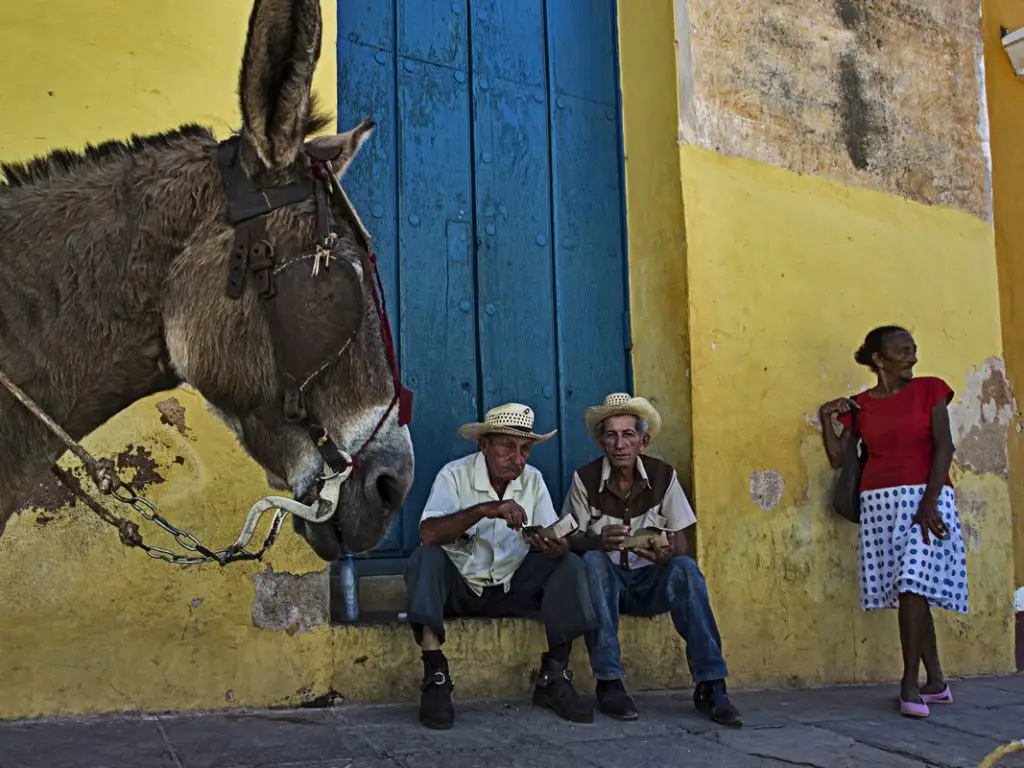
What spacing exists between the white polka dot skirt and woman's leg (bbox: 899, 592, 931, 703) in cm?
5

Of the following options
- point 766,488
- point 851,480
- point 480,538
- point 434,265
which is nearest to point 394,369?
point 480,538

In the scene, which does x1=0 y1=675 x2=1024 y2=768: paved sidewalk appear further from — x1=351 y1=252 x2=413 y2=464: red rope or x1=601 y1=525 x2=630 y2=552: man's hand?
x1=351 y1=252 x2=413 y2=464: red rope

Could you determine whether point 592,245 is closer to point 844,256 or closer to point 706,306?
point 706,306

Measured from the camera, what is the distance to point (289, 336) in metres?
1.87

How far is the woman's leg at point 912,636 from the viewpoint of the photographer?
14.2ft

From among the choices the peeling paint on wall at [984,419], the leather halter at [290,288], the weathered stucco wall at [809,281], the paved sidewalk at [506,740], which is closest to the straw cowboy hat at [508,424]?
the weathered stucco wall at [809,281]

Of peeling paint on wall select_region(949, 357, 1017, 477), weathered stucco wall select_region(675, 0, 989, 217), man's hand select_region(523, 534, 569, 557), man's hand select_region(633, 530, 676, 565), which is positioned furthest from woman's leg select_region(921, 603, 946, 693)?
weathered stucco wall select_region(675, 0, 989, 217)

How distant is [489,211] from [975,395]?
10.1ft

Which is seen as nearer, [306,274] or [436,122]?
[306,274]

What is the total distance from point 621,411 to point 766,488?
106 centimetres

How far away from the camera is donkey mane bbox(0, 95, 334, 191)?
1969mm

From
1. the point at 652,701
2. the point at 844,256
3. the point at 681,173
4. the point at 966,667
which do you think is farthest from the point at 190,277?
the point at 966,667

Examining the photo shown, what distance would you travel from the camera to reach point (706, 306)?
16.3 feet

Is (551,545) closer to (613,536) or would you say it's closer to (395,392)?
(613,536)
